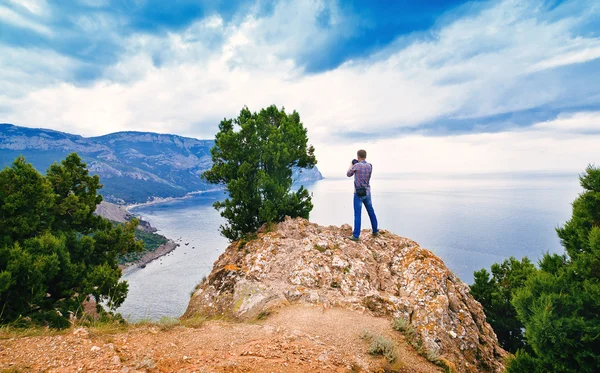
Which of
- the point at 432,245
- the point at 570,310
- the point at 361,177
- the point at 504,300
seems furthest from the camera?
the point at 432,245

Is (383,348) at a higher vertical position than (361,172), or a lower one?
lower

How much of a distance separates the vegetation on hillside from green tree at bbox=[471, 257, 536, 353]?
1318cm

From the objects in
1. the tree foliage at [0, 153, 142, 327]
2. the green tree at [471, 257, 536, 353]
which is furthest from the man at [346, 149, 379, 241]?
the green tree at [471, 257, 536, 353]

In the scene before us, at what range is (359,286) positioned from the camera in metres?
11.2

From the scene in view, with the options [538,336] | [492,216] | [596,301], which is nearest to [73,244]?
[538,336]

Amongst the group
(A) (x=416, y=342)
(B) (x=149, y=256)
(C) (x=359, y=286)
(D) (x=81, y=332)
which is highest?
(D) (x=81, y=332)

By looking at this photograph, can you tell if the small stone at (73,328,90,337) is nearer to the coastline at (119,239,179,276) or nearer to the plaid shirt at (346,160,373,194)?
the plaid shirt at (346,160,373,194)

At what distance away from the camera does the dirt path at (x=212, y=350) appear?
5.22 meters

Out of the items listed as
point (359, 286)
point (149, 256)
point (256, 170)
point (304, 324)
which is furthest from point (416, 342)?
point (149, 256)

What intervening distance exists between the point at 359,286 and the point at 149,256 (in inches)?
4484

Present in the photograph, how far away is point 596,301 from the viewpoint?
20.7ft

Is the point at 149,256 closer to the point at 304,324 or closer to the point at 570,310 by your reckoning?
the point at 304,324

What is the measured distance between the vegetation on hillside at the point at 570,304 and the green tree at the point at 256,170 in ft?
38.4

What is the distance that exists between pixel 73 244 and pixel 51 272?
3100 millimetres
